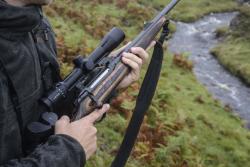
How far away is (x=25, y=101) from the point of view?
3385 millimetres

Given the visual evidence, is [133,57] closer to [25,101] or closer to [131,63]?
[131,63]

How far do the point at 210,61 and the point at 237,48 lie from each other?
3.37 meters

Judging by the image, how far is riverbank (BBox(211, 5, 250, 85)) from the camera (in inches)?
944

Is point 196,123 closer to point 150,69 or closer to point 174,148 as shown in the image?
point 174,148

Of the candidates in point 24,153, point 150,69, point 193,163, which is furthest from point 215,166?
point 24,153

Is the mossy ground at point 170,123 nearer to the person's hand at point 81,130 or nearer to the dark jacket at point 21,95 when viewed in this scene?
the person's hand at point 81,130

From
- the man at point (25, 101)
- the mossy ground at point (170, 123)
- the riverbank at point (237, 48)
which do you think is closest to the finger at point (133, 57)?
the man at point (25, 101)

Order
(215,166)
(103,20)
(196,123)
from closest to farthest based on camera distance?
(215,166) → (196,123) → (103,20)

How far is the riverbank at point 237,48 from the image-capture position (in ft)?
78.6

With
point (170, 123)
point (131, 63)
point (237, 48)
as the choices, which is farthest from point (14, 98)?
point (237, 48)

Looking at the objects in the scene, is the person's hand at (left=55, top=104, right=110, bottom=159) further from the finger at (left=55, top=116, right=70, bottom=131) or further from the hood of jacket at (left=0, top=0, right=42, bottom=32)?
the hood of jacket at (left=0, top=0, right=42, bottom=32)

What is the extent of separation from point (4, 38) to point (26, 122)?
72 centimetres

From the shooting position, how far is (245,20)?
30.7m

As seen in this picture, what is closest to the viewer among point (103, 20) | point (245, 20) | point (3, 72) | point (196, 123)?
point (3, 72)
